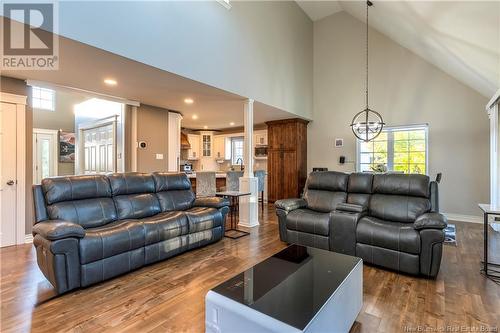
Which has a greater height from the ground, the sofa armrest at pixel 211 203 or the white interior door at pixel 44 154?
the white interior door at pixel 44 154

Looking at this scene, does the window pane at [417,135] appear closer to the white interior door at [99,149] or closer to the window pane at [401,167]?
the window pane at [401,167]

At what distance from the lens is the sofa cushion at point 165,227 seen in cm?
300

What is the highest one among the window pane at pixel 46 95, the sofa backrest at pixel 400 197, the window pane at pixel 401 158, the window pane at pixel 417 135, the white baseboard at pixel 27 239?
the window pane at pixel 46 95

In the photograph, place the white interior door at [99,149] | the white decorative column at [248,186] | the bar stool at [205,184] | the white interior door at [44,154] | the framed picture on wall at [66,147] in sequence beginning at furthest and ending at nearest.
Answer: the framed picture on wall at [66,147]
the white interior door at [44,154]
the white interior door at [99,149]
the bar stool at [205,184]
the white decorative column at [248,186]

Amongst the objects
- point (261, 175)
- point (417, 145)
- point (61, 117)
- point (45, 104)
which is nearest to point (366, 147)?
point (417, 145)

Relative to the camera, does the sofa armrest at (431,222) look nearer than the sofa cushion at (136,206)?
Yes

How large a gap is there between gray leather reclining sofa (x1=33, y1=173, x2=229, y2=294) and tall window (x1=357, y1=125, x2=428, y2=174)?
4.21 meters

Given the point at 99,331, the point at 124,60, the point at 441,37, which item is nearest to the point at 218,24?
the point at 124,60

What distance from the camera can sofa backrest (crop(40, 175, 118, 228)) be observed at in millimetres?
2830

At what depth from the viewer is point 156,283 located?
2.59 metres

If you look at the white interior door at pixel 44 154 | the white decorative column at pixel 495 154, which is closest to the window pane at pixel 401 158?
the white decorative column at pixel 495 154

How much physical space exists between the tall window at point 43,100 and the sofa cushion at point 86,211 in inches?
294

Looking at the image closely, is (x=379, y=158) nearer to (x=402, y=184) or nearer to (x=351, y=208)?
(x=402, y=184)

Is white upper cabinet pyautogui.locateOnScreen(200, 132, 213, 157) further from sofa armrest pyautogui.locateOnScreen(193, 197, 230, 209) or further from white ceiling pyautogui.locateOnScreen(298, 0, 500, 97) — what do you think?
white ceiling pyautogui.locateOnScreen(298, 0, 500, 97)
